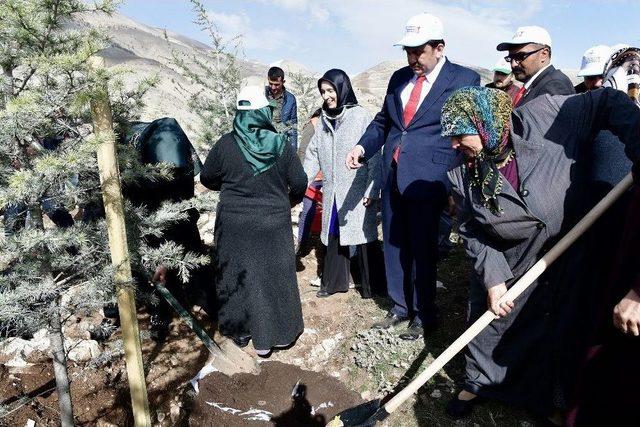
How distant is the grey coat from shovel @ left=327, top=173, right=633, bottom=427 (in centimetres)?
182

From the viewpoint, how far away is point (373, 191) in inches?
150

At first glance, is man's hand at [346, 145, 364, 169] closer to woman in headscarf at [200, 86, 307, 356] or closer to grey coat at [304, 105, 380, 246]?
woman in headscarf at [200, 86, 307, 356]

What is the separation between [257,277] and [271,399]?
2.93 ft

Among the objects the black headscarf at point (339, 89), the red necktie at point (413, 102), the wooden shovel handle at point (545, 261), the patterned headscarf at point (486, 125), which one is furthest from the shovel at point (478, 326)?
the black headscarf at point (339, 89)

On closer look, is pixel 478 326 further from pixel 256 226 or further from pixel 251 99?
pixel 251 99

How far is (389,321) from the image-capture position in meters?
3.63

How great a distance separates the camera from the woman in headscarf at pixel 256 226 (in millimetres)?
3051

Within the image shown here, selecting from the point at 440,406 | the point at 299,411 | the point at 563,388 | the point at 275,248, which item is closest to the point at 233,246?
the point at 275,248

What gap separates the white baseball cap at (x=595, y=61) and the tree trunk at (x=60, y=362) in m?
4.51

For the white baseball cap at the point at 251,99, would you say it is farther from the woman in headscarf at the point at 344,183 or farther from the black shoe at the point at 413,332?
the black shoe at the point at 413,332

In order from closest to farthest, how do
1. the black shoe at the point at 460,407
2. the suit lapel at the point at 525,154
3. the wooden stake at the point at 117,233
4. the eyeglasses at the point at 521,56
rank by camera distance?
1. the wooden stake at the point at 117,233
2. the suit lapel at the point at 525,154
3. the black shoe at the point at 460,407
4. the eyeglasses at the point at 521,56

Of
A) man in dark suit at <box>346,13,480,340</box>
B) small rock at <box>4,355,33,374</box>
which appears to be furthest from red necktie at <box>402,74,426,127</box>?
small rock at <box>4,355,33,374</box>

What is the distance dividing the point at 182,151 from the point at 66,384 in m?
1.64

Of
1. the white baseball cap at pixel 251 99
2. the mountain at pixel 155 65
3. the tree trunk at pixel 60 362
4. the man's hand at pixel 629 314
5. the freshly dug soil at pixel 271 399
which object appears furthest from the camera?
the white baseball cap at pixel 251 99
